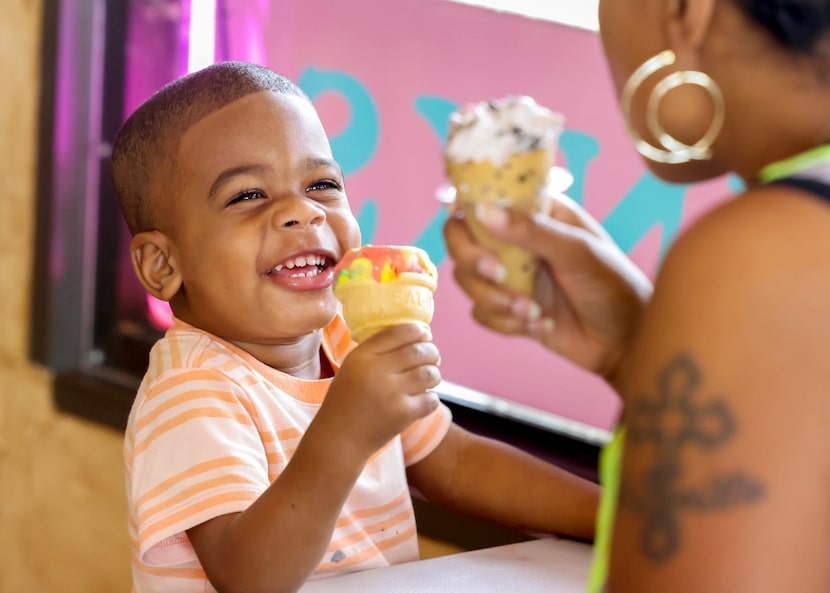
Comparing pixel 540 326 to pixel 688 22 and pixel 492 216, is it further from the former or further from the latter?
pixel 688 22

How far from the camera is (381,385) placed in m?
1.09

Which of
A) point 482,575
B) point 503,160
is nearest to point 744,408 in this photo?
point 503,160

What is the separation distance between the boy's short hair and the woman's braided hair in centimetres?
80

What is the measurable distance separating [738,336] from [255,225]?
2.46ft

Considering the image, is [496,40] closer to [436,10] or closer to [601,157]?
[436,10]

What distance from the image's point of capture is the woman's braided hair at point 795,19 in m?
0.70

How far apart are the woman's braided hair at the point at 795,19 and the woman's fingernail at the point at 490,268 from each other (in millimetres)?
279

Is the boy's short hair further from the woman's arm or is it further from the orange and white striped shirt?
the woman's arm

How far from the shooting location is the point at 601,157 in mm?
1700

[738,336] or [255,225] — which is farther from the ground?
[738,336]

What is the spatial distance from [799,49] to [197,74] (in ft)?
2.99

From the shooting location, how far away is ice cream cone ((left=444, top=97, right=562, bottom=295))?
0.85 m

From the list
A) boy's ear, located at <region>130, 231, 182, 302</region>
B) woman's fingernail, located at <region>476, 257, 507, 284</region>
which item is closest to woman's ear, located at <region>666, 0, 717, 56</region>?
woman's fingernail, located at <region>476, 257, 507, 284</region>

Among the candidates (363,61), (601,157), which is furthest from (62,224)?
(601,157)
